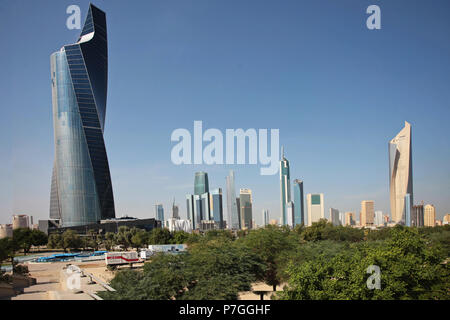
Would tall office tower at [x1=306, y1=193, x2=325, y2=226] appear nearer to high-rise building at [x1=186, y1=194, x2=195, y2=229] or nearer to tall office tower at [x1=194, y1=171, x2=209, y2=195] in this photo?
tall office tower at [x1=194, y1=171, x2=209, y2=195]

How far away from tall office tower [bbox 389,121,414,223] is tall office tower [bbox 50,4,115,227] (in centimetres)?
4836

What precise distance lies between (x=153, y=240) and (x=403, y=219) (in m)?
47.7

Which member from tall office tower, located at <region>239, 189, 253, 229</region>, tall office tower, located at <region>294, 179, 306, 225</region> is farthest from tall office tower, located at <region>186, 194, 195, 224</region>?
tall office tower, located at <region>294, 179, 306, 225</region>

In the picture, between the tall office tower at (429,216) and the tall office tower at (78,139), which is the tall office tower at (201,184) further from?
the tall office tower at (429,216)

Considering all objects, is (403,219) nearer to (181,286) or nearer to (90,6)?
(181,286)

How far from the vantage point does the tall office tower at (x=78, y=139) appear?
5122 centimetres

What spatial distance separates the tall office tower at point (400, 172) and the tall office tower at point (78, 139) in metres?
48.4

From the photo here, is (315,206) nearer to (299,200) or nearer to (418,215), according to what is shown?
(299,200)

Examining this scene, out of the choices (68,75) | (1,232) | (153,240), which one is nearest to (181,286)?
(1,232)

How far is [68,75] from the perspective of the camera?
52594 millimetres

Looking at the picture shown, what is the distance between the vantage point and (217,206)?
403ft

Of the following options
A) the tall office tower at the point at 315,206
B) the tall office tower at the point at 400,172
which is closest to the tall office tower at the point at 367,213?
the tall office tower at the point at 315,206

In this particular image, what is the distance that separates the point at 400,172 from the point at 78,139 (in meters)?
52.4

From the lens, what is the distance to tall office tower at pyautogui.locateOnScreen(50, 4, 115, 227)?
5122cm
